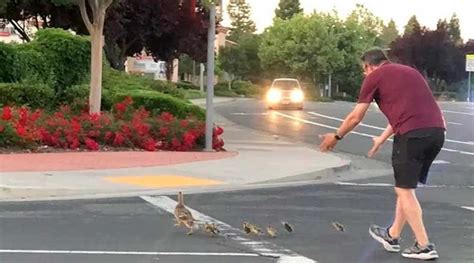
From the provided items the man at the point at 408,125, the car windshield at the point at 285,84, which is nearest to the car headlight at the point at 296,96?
the car windshield at the point at 285,84

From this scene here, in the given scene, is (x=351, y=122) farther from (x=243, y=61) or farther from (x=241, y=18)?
(x=241, y=18)

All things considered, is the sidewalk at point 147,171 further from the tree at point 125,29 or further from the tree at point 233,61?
the tree at point 233,61

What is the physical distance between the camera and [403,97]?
7.61 m

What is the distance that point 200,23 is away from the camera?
37.6 m

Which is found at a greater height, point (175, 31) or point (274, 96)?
point (175, 31)

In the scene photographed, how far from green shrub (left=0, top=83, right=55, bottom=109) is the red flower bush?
11.2 ft

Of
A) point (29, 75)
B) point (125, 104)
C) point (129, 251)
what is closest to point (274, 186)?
point (129, 251)

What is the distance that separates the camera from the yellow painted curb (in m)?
13.0

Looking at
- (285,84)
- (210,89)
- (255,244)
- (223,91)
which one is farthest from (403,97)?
(223,91)

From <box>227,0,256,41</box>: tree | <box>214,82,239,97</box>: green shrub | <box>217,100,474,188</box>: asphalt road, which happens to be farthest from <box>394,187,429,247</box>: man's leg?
<box>227,0,256,41</box>: tree

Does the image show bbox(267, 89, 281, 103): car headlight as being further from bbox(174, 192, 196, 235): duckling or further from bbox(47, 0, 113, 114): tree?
bbox(174, 192, 196, 235): duckling

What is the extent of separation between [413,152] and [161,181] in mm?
6416

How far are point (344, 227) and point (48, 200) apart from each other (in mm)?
4208

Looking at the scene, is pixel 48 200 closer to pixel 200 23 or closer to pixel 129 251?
pixel 129 251
